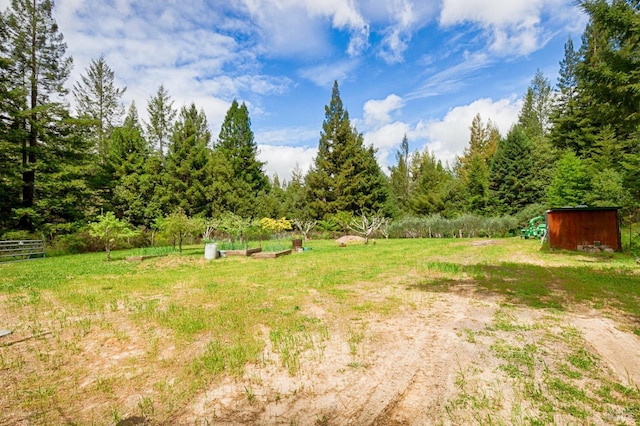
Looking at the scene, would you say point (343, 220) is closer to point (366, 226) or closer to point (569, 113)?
point (366, 226)

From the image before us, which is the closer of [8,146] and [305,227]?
[8,146]

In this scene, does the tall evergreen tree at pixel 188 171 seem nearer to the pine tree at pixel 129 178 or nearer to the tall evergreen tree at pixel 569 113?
the pine tree at pixel 129 178

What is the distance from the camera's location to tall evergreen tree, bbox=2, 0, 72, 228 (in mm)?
17516

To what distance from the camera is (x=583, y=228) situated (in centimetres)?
1289

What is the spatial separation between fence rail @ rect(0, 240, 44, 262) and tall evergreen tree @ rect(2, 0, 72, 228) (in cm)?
283

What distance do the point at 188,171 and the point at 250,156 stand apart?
27.9ft

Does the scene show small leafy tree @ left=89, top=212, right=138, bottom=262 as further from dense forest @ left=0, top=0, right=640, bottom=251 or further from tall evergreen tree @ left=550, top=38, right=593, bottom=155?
tall evergreen tree @ left=550, top=38, right=593, bottom=155

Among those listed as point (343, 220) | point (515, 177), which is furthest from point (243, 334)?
point (515, 177)

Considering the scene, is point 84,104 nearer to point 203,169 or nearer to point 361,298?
point 203,169

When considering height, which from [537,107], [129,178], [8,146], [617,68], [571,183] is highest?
[537,107]

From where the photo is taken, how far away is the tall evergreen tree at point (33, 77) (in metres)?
17.5

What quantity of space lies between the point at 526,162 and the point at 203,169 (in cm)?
3319

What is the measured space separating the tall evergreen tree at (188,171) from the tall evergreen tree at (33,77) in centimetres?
1013

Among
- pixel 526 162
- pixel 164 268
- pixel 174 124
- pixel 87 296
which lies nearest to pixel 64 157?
pixel 174 124
